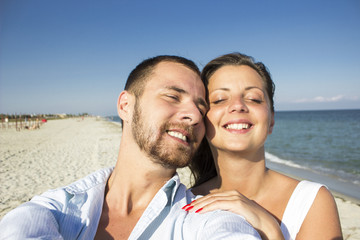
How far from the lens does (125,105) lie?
8.35 ft

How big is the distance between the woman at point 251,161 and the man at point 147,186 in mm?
217

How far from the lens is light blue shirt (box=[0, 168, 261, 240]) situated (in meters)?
1.39

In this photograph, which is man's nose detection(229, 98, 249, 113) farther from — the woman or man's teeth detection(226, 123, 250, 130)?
man's teeth detection(226, 123, 250, 130)

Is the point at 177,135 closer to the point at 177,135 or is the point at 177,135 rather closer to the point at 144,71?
the point at 177,135

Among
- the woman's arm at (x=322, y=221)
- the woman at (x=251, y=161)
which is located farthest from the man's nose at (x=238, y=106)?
the woman's arm at (x=322, y=221)

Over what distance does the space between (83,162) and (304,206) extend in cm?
1133

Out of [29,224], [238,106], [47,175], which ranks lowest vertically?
[47,175]

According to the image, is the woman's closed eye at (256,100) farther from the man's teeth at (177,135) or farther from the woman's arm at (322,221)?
the woman's arm at (322,221)

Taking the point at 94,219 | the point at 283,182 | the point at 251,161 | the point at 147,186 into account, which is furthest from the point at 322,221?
the point at 94,219

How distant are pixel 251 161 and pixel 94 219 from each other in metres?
1.77

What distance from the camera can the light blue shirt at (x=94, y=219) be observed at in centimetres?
139

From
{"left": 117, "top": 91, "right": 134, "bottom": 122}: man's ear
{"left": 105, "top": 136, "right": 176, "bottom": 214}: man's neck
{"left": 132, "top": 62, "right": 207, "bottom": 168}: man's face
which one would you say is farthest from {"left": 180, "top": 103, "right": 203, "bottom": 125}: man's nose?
{"left": 117, "top": 91, "right": 134, "bottom": 122}: man's ear

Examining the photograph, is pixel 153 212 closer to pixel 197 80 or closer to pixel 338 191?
pixel 197 80

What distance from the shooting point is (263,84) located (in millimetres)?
2662
